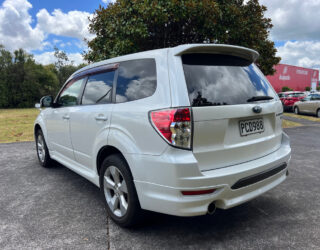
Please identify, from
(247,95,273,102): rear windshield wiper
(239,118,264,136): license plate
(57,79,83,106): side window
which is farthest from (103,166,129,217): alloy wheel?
(247,95,273,102): rear windshield wiper

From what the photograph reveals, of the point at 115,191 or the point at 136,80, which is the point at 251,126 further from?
the point at 115,191

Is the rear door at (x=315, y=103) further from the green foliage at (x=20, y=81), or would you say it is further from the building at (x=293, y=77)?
the green foliage at (x=20, y=81)

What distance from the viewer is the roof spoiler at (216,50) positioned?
235 centimetres

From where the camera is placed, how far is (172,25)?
921 cm

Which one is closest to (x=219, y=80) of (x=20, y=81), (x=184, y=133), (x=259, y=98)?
(x=259, y=98)

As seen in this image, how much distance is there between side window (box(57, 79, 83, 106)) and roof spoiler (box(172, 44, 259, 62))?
1859 millimetres

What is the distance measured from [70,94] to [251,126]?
2.71m

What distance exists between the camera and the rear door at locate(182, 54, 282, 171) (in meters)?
2.21

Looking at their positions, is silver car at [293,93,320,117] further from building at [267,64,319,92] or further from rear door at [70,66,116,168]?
building at [267,64,319,92]

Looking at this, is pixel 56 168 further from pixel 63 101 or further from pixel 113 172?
pixel 113 172

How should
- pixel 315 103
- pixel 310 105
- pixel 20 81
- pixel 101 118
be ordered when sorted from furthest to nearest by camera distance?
1. pixel 20 81
2. pixel 310 105
3. pixel 315 103
4. pixel 101 118

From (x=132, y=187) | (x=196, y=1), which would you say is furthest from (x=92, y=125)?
(x=196, y=1)

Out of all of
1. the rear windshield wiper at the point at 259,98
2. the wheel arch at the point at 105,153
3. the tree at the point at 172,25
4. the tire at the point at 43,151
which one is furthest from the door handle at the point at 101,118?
the tree at the point at 172,25

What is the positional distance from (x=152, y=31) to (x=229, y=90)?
286 inches
